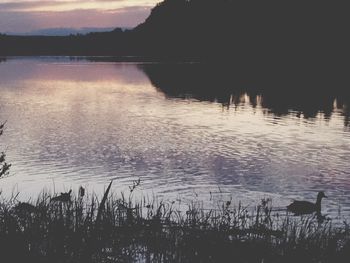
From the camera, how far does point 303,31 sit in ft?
399

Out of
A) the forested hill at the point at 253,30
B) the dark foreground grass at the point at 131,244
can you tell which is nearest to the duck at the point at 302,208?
the dark foreground grass at the point at 131,244

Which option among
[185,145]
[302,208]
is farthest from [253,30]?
[302,208]

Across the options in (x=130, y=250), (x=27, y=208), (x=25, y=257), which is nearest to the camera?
(x=25, y=257)

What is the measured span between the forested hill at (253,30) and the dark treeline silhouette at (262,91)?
1488 centimetres

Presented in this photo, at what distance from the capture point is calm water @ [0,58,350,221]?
86.1 feet

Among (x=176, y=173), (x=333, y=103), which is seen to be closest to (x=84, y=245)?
(x=176, y=173)

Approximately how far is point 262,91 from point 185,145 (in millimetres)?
48930

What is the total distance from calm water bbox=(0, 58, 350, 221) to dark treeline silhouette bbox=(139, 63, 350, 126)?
0.82 ft

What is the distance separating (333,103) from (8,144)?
43029mm

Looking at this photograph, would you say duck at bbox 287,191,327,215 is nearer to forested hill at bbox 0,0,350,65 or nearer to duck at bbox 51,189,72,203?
duck at bbox 51,189,72,203

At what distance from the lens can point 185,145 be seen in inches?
1516

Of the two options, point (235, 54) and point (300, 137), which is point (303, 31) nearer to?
point (235, 54)

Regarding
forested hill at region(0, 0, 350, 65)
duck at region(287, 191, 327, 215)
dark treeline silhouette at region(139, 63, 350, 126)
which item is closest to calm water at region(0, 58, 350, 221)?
dark treeline silhouette at region(139, 63, 350, 126)

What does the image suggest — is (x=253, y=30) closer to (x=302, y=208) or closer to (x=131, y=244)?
(x=302, y=208)
